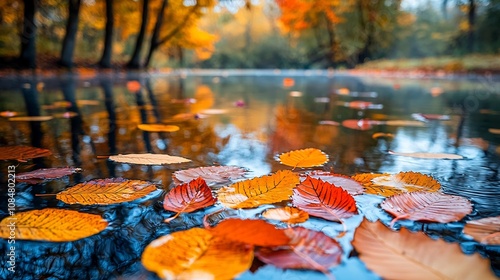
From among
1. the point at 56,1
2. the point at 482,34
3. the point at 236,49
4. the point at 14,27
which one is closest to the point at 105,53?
the point at 56,1

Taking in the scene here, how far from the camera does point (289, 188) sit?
2.28 ft

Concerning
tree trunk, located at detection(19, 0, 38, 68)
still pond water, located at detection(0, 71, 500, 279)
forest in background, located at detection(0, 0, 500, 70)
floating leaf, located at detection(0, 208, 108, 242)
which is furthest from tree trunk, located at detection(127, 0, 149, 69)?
floating leaf, located at detection(0, 208, 108, 242)

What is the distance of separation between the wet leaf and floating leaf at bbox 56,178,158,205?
20 centimetres

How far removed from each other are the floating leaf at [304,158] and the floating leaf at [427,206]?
11.8 inches

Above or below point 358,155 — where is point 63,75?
above

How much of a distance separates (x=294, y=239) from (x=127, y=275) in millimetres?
210

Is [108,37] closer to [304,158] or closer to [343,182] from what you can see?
[304,158]

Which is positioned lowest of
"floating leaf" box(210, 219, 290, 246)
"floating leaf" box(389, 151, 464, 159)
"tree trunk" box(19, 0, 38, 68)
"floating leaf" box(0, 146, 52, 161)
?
"floating leaf" box(389, 151, 464, 159)

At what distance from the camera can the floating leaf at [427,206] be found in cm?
58

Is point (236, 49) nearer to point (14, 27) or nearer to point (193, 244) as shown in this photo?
point (14, 27)

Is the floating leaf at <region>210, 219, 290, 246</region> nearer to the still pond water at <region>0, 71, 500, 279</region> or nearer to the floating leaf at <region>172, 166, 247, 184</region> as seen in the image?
the still pond water at <region>0, 71, 500, 279</region>

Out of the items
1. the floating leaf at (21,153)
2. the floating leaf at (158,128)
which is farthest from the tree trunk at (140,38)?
the floating leaf at (21,153)

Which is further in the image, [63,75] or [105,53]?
[105,53]

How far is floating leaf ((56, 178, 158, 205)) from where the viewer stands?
0.64 metres
